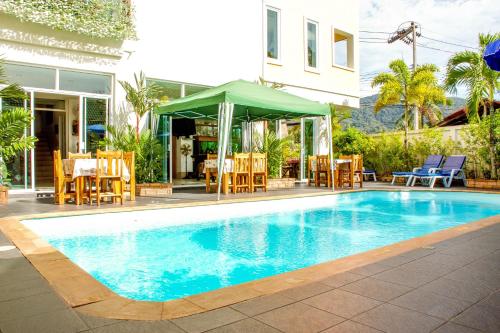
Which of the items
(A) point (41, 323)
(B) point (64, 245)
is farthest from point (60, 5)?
(A) point (41, 323)

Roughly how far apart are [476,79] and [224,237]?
956 centimetres

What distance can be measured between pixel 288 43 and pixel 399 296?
1209 cm

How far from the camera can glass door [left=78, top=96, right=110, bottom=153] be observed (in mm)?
9203

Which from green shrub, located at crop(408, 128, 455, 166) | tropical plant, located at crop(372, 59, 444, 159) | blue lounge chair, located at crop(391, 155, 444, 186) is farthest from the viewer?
tropical plant, located at crop(372, 59, 444, 159)

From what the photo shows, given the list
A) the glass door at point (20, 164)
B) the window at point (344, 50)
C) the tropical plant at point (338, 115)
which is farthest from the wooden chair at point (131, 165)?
the window at point (344, 50)

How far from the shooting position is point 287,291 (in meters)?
2.47

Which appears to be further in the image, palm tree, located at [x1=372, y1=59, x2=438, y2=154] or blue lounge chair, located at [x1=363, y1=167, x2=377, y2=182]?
palm tree, located at [x1=372, y1=59, x2=438, y2=154]

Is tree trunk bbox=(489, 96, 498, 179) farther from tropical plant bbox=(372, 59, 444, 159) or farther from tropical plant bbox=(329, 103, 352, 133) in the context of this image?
tropical plant bbox=(329, 103, 352, 133)

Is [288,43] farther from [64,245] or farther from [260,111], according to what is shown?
[64,245]

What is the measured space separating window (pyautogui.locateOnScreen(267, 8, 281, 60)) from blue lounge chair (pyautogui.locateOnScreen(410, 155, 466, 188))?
227 inches

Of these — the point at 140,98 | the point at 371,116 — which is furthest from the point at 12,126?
the point at 371,116

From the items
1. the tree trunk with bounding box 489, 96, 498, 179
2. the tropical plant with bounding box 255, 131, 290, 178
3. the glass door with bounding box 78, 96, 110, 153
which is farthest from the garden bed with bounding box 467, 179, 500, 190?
the glass door with bounding box 78, 96, 110, 153

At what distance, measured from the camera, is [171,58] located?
10.5 metres

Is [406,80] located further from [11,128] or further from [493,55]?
[11,128]
